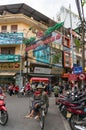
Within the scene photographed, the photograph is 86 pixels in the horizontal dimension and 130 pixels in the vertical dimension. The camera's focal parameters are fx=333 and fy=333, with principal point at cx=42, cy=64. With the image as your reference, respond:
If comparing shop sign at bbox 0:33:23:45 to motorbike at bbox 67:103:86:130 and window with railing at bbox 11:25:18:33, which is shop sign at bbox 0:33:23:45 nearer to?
window with railing at bbox 11:25:18:33

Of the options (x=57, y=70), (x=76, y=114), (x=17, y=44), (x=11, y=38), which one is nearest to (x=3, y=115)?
(x=76, y=114)

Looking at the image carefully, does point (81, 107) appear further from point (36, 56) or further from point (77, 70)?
point (36, 56)

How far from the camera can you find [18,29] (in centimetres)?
4206

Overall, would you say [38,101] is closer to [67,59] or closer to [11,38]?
[11,38]

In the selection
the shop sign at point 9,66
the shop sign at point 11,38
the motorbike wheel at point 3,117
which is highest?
the shop sign at point 11,38

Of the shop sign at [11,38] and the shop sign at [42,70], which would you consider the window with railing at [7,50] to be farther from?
the shop sign at [42,70]

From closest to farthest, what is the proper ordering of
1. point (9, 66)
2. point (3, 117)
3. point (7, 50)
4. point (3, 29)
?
point (3, 117) → point (9, 66) → point (7, 50) → point (3, 29)

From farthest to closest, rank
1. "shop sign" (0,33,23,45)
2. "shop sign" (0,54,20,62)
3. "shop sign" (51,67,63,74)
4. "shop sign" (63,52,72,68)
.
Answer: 1. "shop sign" (63,52,72,68)
2. "shop sign" (51,67,63,74)
3. "shop sign" (0,54,20,62)
4. "shop sign" (0,33,23,45)

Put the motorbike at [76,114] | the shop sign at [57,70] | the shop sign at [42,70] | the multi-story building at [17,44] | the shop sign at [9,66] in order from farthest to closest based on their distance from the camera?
the shop sign at [57,70], the shop sign at [42,70], the shop sign at [9,66], the multi-story building at [17,44], the motorbike at [76,114]

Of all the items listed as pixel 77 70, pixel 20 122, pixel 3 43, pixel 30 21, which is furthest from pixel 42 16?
pixel 20 122

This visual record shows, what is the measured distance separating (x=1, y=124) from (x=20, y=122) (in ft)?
3.34

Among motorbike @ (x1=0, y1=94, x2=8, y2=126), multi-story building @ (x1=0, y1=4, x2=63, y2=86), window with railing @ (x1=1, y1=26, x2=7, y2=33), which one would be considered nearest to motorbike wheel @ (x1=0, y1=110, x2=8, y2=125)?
motorbike @ (x1=0, y1=94, x2=8, y2=126)

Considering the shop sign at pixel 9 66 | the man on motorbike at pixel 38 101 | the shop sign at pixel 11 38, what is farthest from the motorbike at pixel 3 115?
the shop sign at pixel 9 66

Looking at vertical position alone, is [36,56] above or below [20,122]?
above
